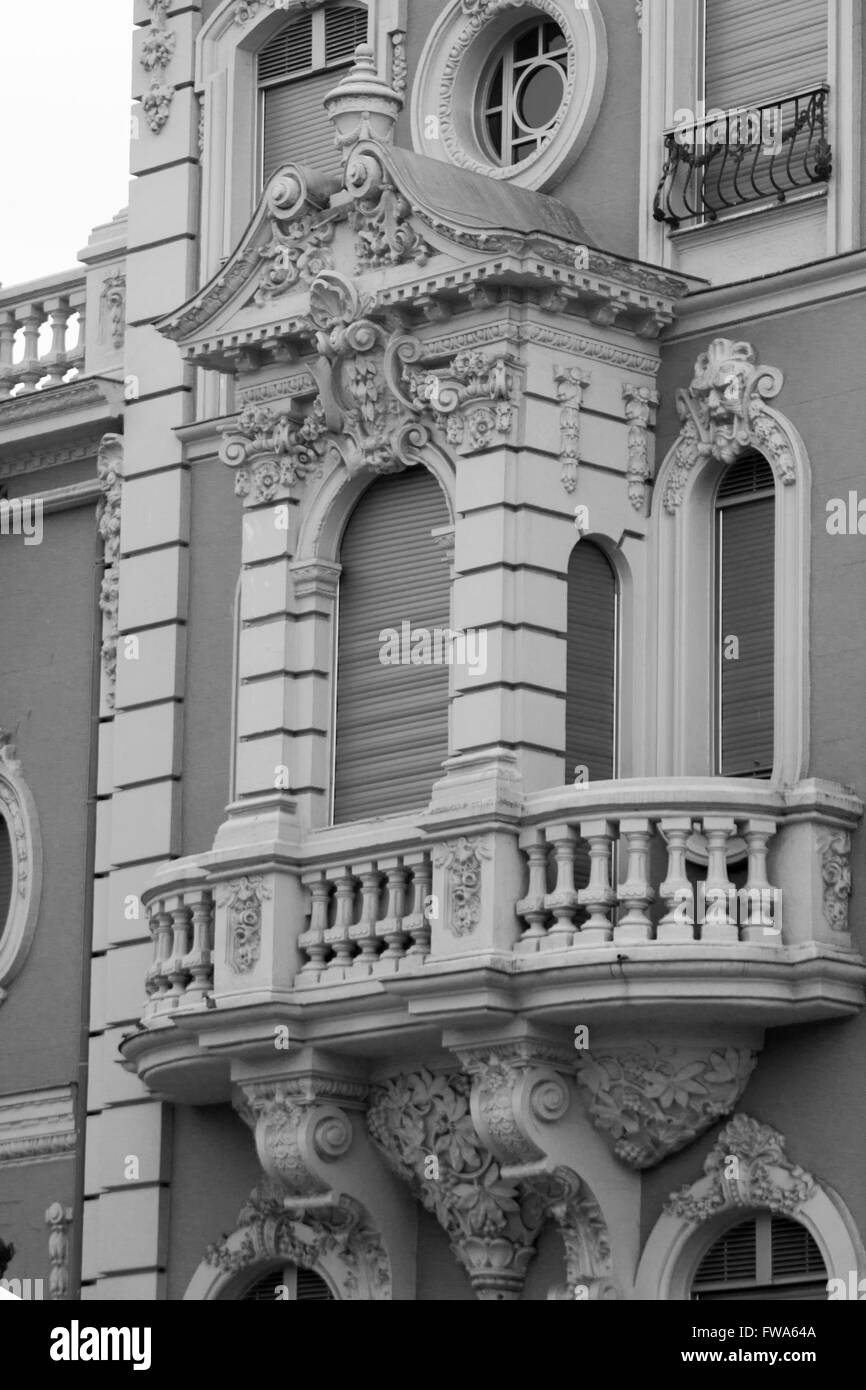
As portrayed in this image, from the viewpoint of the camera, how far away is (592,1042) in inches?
964

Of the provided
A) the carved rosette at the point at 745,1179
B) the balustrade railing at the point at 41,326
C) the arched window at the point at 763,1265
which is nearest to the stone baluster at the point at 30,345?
the balustrade railing at the point at 41,326

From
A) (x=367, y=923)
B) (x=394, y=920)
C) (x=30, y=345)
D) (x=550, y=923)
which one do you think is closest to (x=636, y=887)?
(x=550, y=923)

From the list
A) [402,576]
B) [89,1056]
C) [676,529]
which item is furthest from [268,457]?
[89,1056]

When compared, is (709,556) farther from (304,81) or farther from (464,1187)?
(304,81)

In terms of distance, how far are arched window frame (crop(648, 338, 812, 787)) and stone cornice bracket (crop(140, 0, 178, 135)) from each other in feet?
18.5

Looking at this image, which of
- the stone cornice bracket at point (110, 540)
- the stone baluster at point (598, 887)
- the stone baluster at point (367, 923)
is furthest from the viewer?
the stone cornice bracket at point (110, 540)

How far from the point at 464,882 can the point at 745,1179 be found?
2.50 metres

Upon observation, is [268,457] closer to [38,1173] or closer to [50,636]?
[50,636]

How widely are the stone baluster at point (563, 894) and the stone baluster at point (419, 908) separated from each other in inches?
37.8

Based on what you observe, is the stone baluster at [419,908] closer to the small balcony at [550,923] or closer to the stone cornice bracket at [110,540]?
the small balcony at [550,923]

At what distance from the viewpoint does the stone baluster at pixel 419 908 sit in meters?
24.9

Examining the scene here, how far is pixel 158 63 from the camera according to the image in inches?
1167

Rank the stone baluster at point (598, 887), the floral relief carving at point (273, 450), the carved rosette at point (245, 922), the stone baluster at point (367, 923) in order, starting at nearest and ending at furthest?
the stone baluster at point (598, 887)
the stone baluster at point (367, 923)
the carved rosette at point (245, 922)
the floral relief carving at point (273, 450)

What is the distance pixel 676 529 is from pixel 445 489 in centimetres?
155
